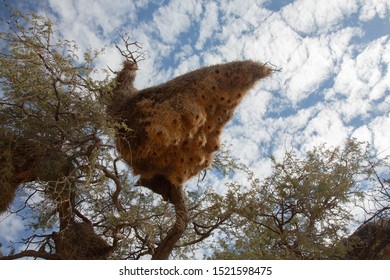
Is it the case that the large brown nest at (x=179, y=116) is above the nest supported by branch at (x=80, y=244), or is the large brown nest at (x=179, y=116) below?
above

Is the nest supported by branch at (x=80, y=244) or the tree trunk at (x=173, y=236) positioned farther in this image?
the tree trunk at (x=173, y=236)

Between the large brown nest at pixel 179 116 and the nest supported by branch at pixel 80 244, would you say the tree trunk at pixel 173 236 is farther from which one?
the nest supported by branch at pixel 80 244

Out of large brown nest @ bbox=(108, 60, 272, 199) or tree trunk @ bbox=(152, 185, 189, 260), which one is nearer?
large brown nest @ bbox=(108, 60, 272, 199)

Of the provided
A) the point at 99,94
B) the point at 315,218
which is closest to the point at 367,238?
the point at 315,218

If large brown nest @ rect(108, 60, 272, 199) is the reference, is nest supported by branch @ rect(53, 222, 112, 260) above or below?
below

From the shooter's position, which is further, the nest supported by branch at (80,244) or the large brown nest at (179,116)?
the nest supported by branch at (80,244)

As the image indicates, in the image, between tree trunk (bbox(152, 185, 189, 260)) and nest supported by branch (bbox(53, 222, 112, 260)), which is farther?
tree trunk (bbox(152, 185, 189, 260))

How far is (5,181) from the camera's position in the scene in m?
Result: 7.86

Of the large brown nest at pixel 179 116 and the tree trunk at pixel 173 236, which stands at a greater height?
the large brown nest at pixel 179 116

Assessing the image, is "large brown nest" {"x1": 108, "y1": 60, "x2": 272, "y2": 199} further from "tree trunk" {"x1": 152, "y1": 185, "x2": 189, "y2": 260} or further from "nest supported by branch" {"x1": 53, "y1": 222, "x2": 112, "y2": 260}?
"nest supported by branch" {"x1": 53, "y1": 222, "x2": 112, "y2": 260}

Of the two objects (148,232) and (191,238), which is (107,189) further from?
(191,238)

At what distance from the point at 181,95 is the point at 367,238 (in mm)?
5497

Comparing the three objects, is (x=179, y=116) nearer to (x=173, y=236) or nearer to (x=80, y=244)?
(x=173, y=236)

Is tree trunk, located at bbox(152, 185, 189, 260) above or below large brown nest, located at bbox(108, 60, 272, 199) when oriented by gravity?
below
